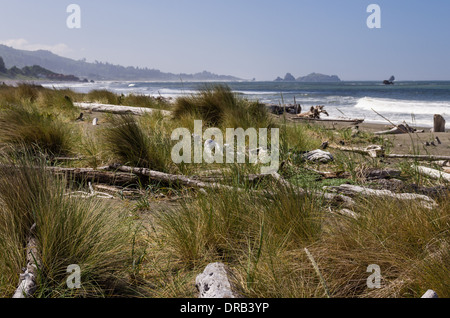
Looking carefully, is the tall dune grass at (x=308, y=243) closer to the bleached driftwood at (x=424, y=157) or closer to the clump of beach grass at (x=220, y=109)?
the bleached driftwood at (x=424, y=157)

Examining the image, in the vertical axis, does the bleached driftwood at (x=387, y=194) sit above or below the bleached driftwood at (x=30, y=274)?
above

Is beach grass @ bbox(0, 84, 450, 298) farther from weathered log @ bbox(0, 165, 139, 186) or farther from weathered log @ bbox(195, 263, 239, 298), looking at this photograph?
weathered log @ bbox(0, 165, 139, 186)

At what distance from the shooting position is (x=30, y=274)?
74.3 inches

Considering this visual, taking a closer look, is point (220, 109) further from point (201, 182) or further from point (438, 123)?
point (438, 123)

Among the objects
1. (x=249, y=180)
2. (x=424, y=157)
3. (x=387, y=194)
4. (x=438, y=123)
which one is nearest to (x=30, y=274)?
(x=249, y=180)

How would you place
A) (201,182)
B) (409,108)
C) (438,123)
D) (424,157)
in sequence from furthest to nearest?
(409,108) < (438,123) < (424,157) < (201,182)

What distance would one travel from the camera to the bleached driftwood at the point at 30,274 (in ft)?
5.87

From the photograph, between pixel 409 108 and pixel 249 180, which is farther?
pixel 409 108

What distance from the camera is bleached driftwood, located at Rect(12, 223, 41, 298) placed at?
179 cm

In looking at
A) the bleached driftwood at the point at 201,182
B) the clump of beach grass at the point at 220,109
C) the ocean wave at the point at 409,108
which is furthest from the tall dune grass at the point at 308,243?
the ocean wave at the point at 409,108

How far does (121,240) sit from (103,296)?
480 millimetres

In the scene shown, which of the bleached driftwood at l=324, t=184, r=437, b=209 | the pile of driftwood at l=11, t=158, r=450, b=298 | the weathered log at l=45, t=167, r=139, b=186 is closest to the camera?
the bleached driftwood at l=324, t=184, r=437, b=209

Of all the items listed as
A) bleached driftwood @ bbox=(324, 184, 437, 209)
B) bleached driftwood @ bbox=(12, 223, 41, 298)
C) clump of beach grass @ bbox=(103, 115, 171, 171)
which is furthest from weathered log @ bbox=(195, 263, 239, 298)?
clump of beach grass @ bbox=(103, 115, 171, 171)
